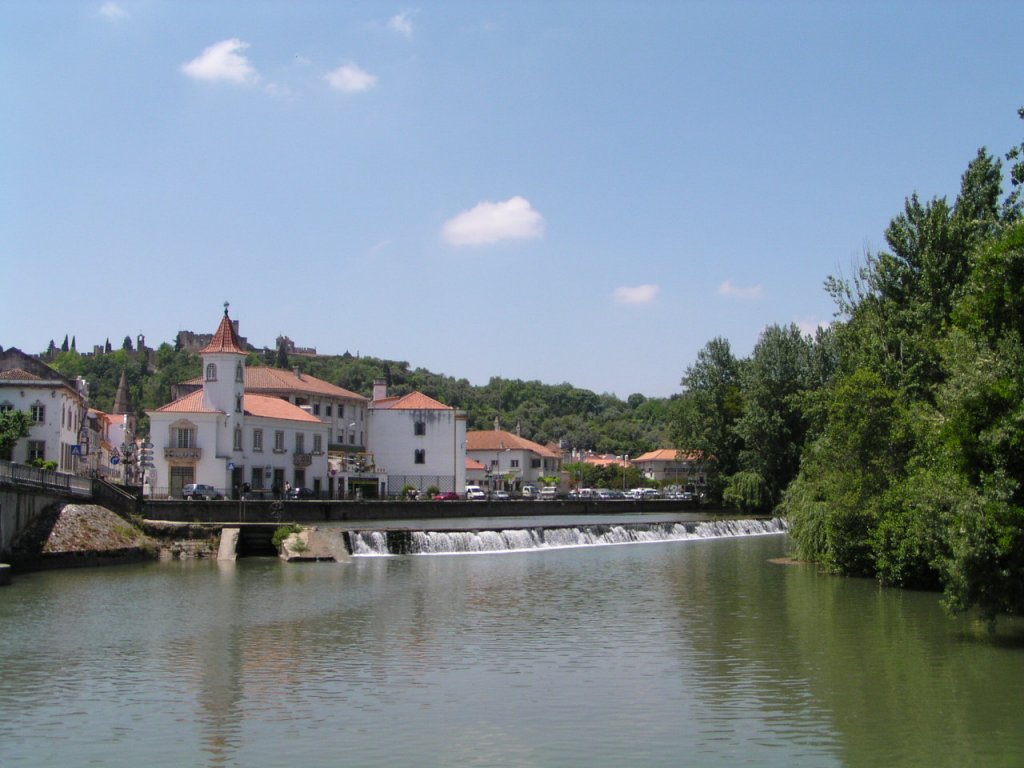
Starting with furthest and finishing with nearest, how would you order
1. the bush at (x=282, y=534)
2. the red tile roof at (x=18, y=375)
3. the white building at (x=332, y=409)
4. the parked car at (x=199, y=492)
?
the white building at (x=332, y=409) < the parked car at (x=199, y=492) < the red tile roof at (x=18, y=375) < the bush at (x=282, y=534)

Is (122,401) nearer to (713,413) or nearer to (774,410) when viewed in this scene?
(713,413)

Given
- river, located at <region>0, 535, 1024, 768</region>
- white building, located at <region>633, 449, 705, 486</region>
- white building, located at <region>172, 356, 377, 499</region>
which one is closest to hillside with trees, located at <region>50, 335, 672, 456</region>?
white building, located at <region>633, 449, 705, 486</region>

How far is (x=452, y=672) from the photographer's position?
19.3 meters

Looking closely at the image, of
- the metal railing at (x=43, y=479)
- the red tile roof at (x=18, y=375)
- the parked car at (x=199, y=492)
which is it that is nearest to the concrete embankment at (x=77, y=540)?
the metal railing at (x=43, y=479)

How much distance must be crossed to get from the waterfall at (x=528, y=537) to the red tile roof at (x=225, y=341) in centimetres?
2929

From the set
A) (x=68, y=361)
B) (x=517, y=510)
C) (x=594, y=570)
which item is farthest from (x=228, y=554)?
(x=68, y=361)

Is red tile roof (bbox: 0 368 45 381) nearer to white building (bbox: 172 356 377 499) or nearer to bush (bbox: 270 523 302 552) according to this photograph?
bush (bbox: 270 523 302 552)

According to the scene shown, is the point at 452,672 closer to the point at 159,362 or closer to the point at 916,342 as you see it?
the point at 916,342

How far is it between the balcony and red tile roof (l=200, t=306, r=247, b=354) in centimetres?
652

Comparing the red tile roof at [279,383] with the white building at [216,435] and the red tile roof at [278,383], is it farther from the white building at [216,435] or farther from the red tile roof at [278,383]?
the white building at [216,435]

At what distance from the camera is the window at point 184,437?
68.9 meters

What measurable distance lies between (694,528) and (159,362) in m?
149

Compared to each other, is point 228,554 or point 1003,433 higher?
point 1003,433

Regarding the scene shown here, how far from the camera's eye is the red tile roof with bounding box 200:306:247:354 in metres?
69.7
